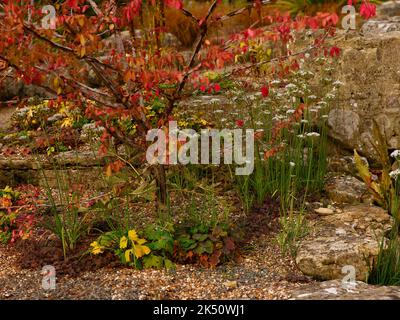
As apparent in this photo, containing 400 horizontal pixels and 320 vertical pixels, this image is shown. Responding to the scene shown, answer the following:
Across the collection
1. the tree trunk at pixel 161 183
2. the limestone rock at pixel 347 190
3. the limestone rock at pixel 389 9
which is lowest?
the limestone rock at pixel 347 190

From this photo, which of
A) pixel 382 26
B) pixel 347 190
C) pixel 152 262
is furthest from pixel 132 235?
pixel 382 26

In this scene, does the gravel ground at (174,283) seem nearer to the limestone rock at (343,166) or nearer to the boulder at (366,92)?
the limestone rock at (343,166)

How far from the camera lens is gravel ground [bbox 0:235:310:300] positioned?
3.69m

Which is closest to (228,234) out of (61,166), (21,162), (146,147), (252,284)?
(252,284)

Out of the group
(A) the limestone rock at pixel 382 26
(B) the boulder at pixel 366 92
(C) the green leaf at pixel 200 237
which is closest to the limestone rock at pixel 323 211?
(B) the boulder at pixel 366 92

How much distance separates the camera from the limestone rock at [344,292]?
133 inches

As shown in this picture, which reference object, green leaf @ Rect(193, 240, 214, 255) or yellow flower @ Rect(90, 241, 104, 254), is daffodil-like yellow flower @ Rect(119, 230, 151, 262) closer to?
yellow flower @ Rect(90, 241, 104, 254)

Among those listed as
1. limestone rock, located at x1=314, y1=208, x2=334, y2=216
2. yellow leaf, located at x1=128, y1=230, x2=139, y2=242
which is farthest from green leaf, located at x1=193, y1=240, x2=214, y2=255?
limestone rock, located at x1=314, y1=208, x2=334, y2=216

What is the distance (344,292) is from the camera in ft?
11.4

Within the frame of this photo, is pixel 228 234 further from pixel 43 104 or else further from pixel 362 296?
pixel 43 104

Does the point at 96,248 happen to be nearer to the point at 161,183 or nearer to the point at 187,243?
the point at 187,243

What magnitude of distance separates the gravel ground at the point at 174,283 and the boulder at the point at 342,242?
133 mm

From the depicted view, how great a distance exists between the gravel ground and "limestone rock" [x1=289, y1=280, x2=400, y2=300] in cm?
12

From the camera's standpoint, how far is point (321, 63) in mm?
5414
